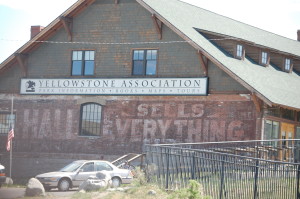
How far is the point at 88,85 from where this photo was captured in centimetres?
3597

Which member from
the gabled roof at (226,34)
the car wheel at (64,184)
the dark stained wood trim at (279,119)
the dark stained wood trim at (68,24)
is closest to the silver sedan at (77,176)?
the car wheel at (64,184)

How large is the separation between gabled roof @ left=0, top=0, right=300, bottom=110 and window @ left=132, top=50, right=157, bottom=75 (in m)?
2.31

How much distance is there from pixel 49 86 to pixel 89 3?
17.7 feet

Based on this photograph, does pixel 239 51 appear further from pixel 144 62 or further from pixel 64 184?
pixel 64 184

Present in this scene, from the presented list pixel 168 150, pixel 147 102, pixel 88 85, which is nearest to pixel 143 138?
pixel 147 102

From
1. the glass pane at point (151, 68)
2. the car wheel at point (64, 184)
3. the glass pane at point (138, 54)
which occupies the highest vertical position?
the glass pane at point (138, 54)

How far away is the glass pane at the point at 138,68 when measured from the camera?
3497 cm

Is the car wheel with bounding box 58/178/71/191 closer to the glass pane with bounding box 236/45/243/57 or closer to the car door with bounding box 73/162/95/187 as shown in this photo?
the car door with bounding box 73/162/95/187

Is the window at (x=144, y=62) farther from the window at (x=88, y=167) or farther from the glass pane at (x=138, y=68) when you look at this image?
the window at (x=88, y=167)

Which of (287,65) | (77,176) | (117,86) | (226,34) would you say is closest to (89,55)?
(117,86)

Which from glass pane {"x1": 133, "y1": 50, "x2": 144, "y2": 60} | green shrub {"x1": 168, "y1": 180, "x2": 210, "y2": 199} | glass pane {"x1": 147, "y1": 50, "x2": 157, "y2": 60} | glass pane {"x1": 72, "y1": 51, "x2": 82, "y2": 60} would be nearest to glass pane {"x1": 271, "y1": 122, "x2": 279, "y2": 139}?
glass pane {"x1": 147, "y1": 50, "x2": 157, "y2": 60}

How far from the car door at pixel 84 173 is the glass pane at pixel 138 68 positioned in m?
8.54

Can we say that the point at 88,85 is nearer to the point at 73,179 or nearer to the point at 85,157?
the point at 85,157

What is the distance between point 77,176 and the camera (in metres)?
27.3
